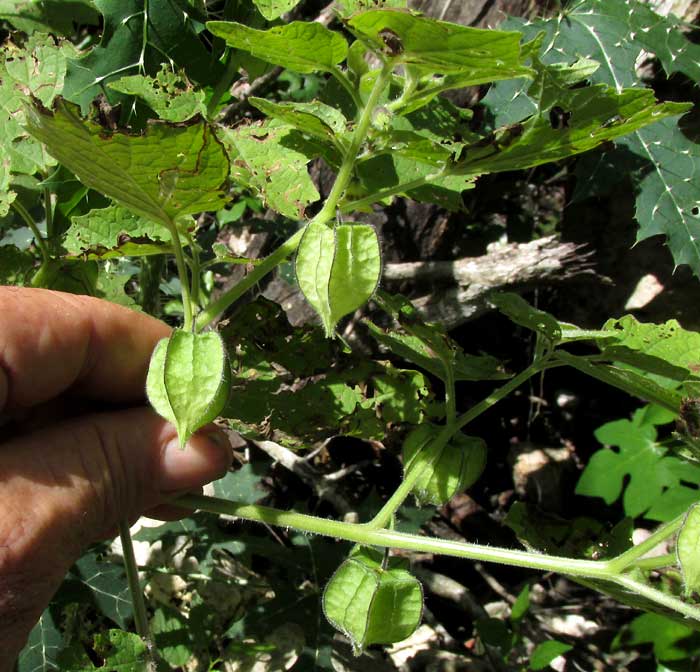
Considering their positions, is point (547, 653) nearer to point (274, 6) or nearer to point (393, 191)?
point (393, 191)

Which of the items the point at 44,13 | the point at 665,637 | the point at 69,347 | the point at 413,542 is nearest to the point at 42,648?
the point at 69,347

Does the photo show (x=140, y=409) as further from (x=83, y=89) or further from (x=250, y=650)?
(x=250, y=650)

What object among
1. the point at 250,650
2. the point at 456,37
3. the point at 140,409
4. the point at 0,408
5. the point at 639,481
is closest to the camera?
the point at 456,37

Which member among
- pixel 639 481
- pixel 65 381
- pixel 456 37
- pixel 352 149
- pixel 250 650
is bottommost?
pixel 250 650

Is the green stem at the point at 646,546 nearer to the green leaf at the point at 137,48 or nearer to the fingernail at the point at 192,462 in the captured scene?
the fingernail at the point at 192,462

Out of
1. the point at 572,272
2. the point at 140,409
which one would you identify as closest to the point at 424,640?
the point at 572,272

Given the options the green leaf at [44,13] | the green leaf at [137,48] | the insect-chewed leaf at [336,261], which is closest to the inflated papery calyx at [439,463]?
the insect-chewed leaf at [336,261]

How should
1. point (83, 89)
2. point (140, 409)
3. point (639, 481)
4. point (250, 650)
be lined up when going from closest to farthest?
point (140, 409) → point (83, 89) → point (250, 650) → point (639, 481)
